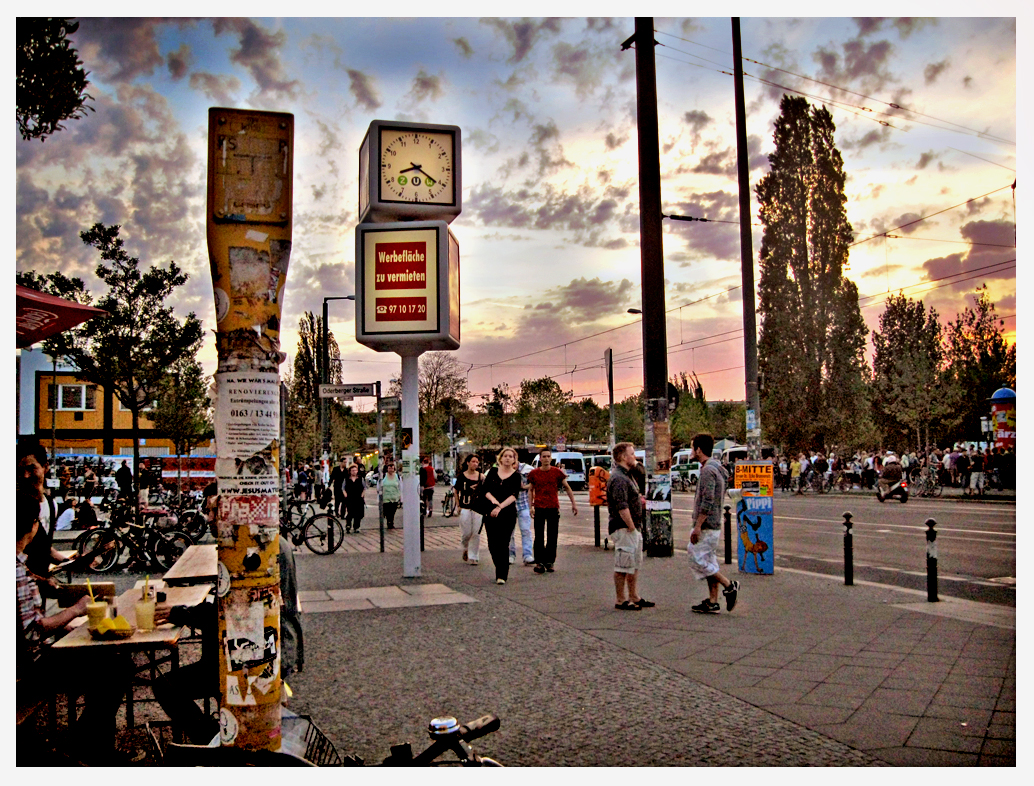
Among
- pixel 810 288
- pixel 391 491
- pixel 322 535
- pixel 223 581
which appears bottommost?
pixel 322 535

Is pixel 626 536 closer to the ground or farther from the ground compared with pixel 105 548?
farther from the ground

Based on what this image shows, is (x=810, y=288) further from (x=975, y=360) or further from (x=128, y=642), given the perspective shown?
(x=128, y=642)

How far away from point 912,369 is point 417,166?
27.4 meters

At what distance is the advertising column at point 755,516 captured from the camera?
10828mm

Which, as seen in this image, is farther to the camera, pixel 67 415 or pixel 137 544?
pixel 67 415

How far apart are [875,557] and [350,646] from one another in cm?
898

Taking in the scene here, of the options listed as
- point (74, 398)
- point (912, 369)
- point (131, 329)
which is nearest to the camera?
point (131, 329)

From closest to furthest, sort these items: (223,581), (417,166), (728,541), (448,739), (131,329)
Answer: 1. (448,739)
2. (223,581)
3. (417,166)
4. (728,541)
5. (131,329)

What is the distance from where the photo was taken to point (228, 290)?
3.41 metres

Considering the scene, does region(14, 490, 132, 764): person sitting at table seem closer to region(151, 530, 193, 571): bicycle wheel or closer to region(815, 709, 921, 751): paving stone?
region(815, 709, 921, 751): paving stone

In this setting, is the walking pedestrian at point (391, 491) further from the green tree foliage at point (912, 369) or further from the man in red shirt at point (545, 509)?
the green tree foliage at point (912, 369)

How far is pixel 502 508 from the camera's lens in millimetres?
10938

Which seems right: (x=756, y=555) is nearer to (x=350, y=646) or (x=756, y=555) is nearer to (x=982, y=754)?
(x=350, y=646)

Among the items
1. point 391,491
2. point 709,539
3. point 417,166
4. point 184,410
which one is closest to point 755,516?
point 709,539
